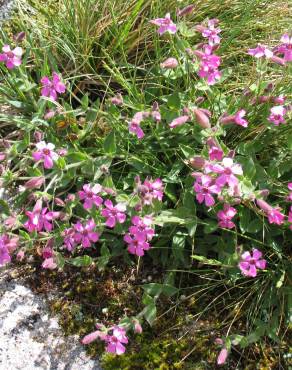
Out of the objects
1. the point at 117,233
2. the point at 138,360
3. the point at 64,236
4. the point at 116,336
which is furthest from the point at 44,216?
the point at 138,360

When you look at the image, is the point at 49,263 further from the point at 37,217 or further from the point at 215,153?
the point at 215,153

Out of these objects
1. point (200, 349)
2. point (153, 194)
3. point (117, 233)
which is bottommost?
point (200, 349)

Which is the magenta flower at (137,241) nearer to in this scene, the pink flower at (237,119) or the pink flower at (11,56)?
the pink flower at (237,119)

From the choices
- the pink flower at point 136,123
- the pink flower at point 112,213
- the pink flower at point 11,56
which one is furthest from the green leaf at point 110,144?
the pink flower at point 11,56

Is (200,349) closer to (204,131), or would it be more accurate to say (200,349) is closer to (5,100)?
(204,131)

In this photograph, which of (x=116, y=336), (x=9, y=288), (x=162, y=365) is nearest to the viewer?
(x=116, y=336)

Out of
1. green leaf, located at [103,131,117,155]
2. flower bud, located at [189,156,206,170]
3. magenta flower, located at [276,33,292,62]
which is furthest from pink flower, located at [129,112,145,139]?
magenta flower, located at [276,33,292,62]
